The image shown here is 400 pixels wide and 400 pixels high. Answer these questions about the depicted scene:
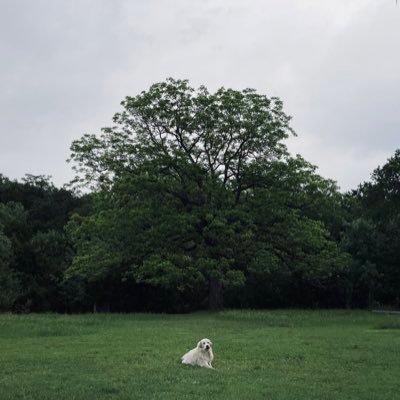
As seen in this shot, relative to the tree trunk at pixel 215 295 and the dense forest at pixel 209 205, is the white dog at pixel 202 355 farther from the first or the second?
the tree trunk at pixel 215 295

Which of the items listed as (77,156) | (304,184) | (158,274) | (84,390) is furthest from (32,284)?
(84,390)

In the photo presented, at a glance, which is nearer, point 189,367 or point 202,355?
point 189,367

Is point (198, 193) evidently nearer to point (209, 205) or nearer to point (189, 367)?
point (209, 205)

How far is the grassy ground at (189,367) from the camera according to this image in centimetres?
1073

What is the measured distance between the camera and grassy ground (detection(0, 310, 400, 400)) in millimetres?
10727

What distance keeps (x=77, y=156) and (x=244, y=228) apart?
37.5 ft

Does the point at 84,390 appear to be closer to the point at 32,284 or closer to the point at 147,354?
the point at 147,354

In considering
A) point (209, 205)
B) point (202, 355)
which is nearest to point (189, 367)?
point (202, 355)

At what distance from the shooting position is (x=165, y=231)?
34.9 meters

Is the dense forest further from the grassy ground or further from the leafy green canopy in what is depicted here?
the grassy ground

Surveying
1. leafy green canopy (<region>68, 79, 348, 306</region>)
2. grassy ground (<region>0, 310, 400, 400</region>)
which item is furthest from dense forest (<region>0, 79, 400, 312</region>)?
grassy ground (<region>0, 310, 400, 400</region>)

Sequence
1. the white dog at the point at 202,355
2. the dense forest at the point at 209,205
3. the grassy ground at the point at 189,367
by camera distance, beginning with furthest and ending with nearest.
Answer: the dense forest at the point at 209,205 → the white dog at the point at 202,355 → the grassy ground at the point at 189,367

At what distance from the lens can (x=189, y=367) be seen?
1348cm

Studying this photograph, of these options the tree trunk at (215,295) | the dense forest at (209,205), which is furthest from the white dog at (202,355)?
the tree trunk at (215,295)
